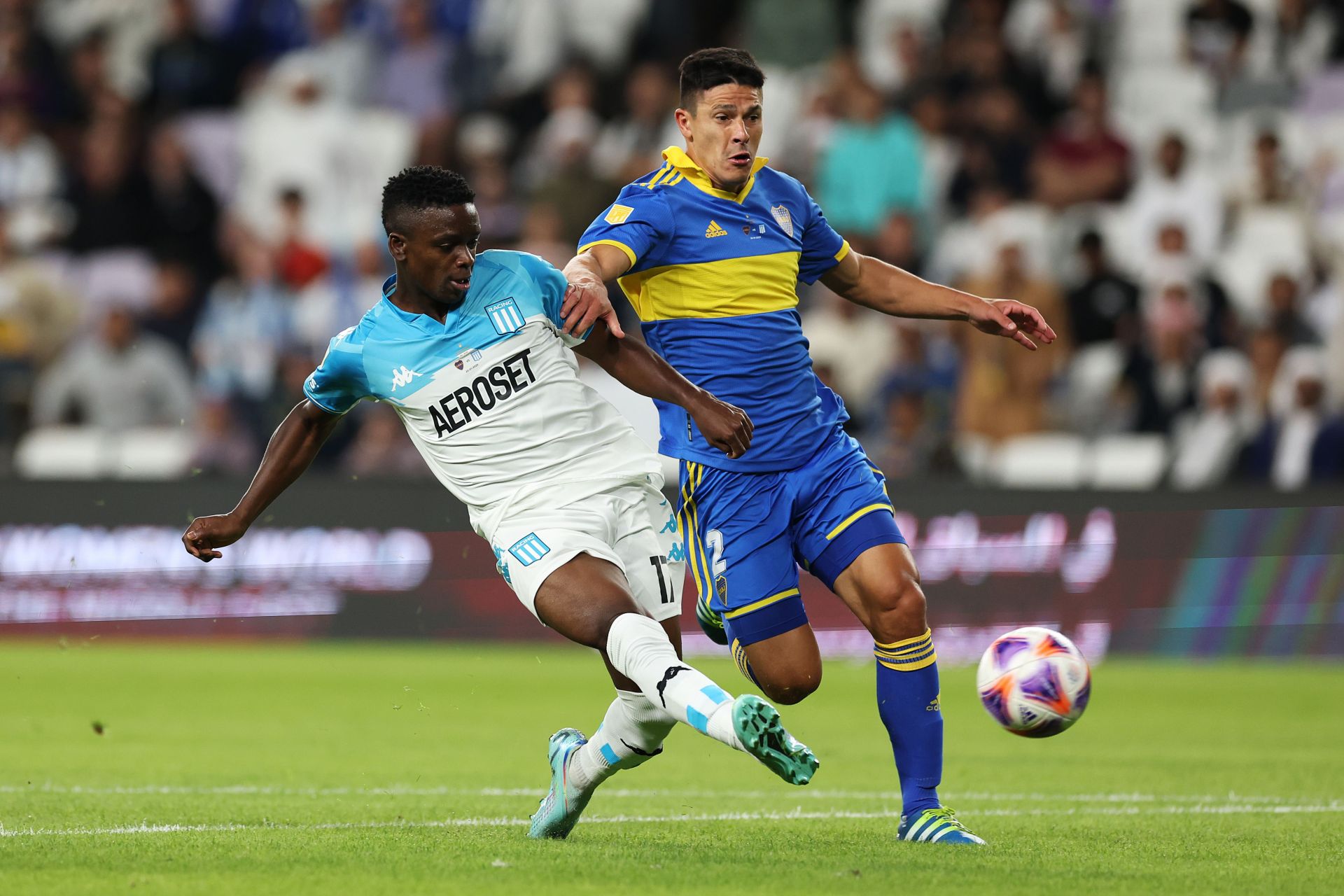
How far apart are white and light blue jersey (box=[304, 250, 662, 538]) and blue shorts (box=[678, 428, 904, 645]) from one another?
1.89 ft

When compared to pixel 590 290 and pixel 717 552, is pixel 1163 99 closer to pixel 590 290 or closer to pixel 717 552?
pixel 717 552

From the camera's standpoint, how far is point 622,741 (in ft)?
20.7

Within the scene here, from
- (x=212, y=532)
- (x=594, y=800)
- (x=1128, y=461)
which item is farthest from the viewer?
(x=1128, y=461)

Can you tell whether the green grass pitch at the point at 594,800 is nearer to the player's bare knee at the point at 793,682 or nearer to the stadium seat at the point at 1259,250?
the player's bare knee at the point at 793,682

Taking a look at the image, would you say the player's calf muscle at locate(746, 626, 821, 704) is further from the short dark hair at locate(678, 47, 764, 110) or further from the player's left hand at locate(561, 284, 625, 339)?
the short dark hair at locate(678, 47, 764, 110)

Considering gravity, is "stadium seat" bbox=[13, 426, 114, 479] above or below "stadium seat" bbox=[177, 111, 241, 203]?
below

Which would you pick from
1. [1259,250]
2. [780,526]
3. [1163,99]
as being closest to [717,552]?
[780,526]

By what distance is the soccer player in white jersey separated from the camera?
6109 millimetres

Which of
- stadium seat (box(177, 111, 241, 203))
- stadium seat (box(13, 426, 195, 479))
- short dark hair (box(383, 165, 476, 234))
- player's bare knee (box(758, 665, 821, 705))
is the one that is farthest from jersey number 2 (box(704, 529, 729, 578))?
stadium seat (box(177, 111, 241, 203))

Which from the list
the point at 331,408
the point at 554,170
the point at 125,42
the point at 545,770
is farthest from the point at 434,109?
the point at 331,408

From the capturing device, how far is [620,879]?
5445 millimetres

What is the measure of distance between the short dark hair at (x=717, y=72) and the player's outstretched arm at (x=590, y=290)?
2.43 ft

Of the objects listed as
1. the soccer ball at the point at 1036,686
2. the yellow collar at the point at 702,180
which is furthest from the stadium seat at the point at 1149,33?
the soccer ball at the point at 1036,686

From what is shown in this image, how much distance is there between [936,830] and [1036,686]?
71 cm
